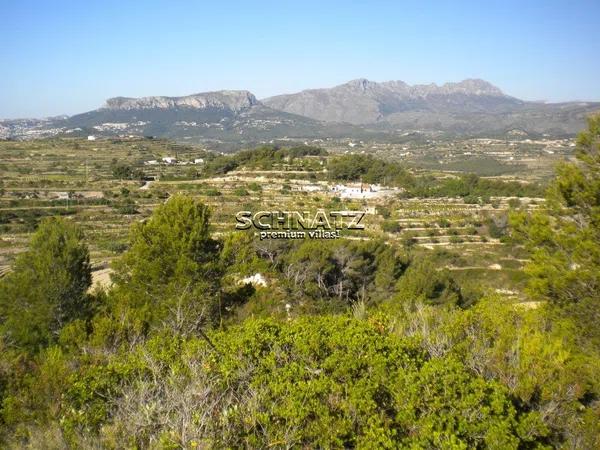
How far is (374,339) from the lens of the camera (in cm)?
657

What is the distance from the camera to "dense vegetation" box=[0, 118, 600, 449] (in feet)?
16.7

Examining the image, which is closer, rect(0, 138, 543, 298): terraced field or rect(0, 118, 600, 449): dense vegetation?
rect(0, 118, 600, 449): dense vegetation

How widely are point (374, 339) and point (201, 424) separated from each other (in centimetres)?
285

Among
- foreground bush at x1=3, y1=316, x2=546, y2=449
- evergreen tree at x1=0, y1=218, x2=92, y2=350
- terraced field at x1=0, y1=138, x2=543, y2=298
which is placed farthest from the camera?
terraced field at x1=0, y1=138, x2=543, y2=298

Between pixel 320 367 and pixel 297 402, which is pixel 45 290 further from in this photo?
pixel 297 402

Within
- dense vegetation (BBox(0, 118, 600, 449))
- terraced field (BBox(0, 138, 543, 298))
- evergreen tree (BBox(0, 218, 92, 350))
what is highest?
dense vegetation (BBox(0, 118, 600, 449))

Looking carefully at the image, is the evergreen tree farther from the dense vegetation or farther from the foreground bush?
the foreground bush

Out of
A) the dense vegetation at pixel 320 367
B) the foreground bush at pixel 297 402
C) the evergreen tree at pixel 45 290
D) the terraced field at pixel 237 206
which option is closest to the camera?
the foreground bush at pixel 297 402

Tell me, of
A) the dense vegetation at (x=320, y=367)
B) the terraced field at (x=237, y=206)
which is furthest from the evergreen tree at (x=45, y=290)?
the terraced field at (x=237, y=206)

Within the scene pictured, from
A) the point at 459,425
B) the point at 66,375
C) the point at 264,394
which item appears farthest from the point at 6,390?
the point at 459,425

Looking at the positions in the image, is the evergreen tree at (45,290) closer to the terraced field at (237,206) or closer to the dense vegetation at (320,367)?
the dense vegetation at (320,367)

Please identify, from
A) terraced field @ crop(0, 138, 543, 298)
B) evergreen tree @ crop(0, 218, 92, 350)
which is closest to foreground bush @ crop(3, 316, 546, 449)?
evergreen tree @ crop(0, 218, 92, 350)

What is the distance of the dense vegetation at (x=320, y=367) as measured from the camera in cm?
509

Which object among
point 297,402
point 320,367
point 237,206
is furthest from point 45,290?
point 237,206
